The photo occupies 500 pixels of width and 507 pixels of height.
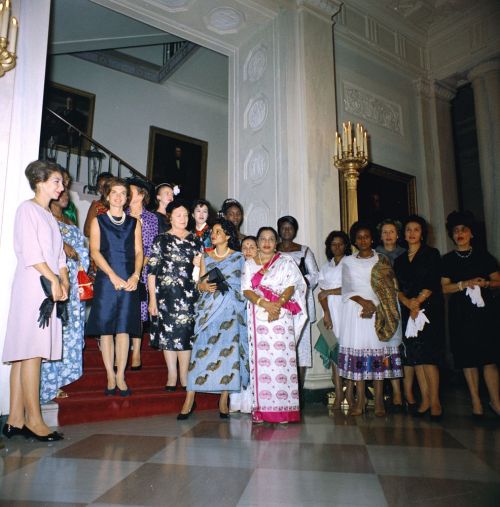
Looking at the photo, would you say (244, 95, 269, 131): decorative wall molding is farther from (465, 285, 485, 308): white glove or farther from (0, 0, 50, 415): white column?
(465, 285, 485, 308): white glove

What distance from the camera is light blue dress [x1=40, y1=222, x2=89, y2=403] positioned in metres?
3.16

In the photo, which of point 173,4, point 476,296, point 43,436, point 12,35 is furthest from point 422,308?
point 173,4

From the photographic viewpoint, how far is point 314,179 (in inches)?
202

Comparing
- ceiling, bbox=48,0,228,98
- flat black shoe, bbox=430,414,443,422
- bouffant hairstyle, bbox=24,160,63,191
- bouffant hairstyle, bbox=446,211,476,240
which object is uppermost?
ceiling, bbox=48,0,228,98

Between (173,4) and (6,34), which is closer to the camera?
(6,34)

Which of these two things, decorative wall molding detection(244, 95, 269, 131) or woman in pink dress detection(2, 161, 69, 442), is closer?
woman in pink dress detection(2, 161, 69, 442)

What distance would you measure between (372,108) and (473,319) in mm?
3962

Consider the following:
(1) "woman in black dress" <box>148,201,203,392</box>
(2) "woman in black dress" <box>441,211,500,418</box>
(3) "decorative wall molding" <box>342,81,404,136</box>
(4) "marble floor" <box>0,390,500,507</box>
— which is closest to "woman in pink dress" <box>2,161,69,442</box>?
(4) "marble floor" <box>0,390,500,507</box>

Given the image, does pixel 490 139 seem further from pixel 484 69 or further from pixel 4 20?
pixel 4 20

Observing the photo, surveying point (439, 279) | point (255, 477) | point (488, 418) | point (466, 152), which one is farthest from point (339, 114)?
Answer: point (466, 152)

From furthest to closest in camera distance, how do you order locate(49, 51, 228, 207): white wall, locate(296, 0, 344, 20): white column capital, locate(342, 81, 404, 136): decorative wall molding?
locate(49, 51, 228, 207): white wall → locate(342, 81, 404, 136): decorative wall molding → locate(296, 0, 344, 20): white column capital

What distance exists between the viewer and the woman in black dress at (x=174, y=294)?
11.6 feet

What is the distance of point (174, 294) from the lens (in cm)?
356

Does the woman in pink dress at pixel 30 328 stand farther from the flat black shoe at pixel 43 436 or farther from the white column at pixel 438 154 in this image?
the white column at pixel 438 154
